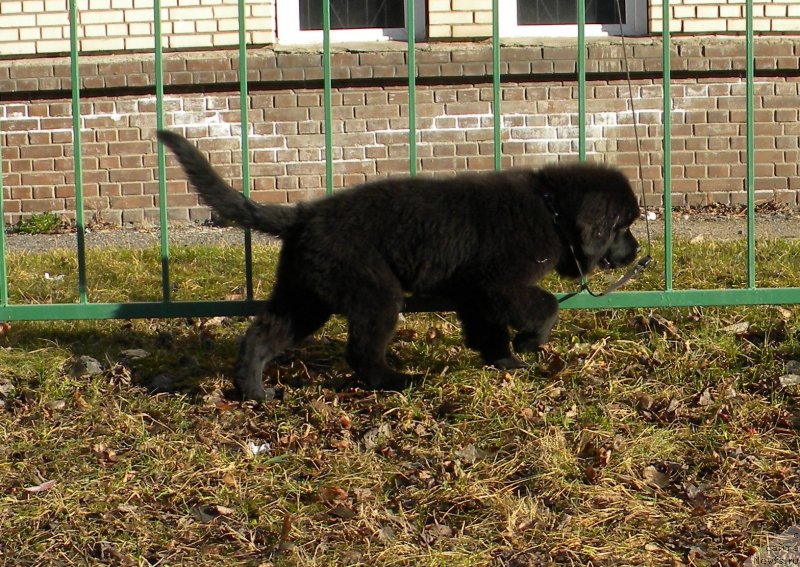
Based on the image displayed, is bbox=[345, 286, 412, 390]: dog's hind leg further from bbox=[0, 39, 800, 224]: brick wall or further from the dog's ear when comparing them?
bbox=[0, 39, 800, 224]: brick wall

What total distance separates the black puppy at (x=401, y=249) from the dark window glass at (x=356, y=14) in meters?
5.57

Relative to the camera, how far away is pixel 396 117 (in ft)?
31.5

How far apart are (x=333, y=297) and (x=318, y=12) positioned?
6.14 meters

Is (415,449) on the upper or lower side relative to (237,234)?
lower

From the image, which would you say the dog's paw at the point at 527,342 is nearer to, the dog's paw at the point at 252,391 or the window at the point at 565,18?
the dog's paw at the point at 252,391

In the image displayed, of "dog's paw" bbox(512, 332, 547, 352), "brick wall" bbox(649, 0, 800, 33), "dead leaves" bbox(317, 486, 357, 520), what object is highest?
"brick wall" bbox(649, 0, 800, 33)

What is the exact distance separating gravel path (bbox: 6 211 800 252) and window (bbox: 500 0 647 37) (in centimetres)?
194

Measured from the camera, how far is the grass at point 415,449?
3.67m

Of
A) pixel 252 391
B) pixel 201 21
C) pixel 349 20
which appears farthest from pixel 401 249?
pixel 349 20

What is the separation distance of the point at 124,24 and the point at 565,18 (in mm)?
4201

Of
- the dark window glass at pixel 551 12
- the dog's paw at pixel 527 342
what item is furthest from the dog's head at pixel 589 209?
the dark window glass at pixel 551 12

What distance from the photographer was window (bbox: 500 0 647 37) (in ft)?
31.8

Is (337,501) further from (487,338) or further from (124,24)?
(124,24)

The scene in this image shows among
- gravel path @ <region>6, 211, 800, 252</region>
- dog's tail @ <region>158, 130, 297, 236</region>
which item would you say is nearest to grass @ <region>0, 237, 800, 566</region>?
dog's tail @ <region>158, 130, 297, 236</region>
